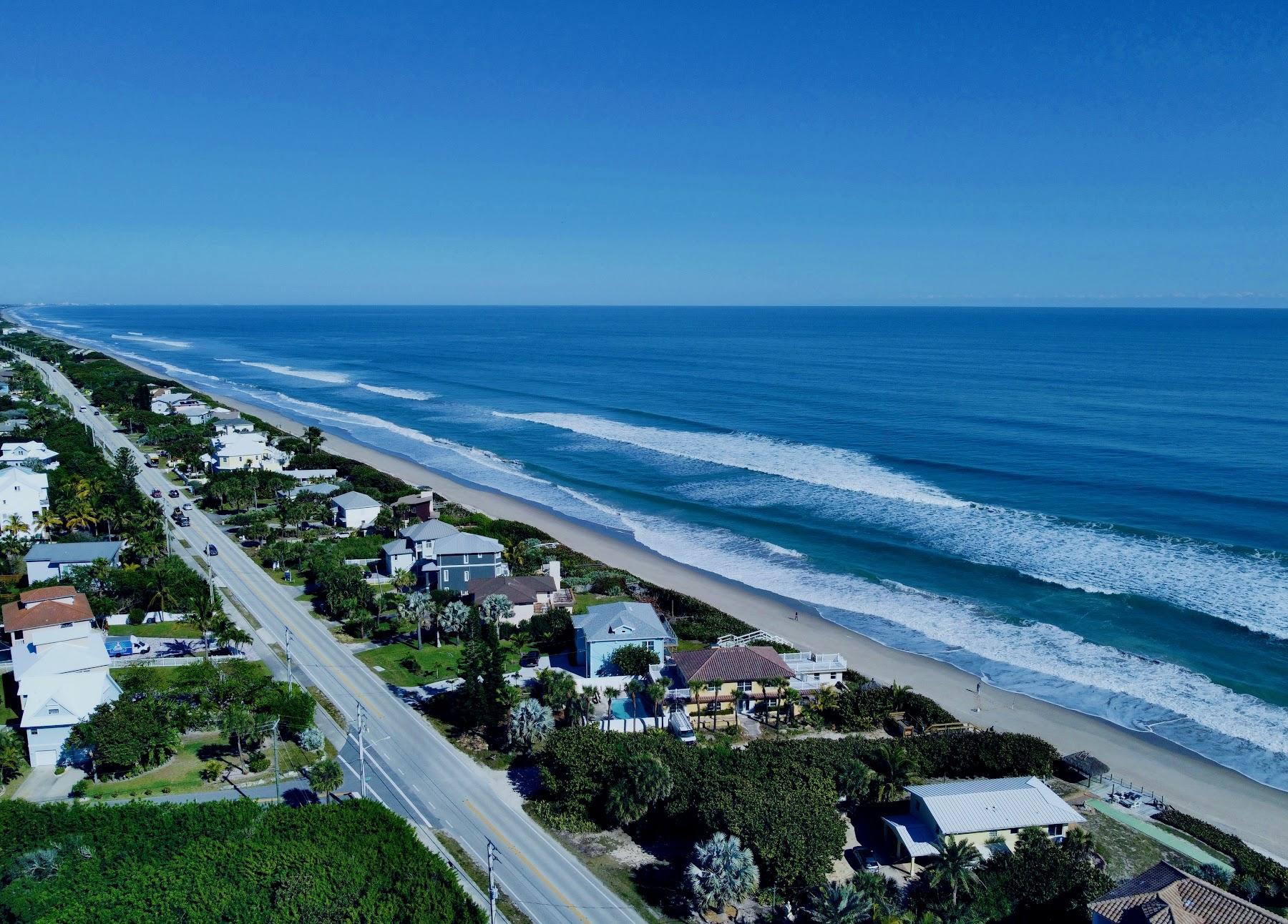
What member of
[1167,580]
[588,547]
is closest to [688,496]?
[588,547]

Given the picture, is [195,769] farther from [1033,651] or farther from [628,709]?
Result: [1033,651]

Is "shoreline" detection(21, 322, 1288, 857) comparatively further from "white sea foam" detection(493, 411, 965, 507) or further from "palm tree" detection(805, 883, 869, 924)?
"white sea foam" detection(493, 411, 965, 507)

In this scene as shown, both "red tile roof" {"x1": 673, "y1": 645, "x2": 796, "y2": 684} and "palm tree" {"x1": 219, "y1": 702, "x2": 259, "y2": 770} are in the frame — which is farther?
"red tile roof" {"x1": 673, "y1": 645, "x2": 796, "y2": 684}

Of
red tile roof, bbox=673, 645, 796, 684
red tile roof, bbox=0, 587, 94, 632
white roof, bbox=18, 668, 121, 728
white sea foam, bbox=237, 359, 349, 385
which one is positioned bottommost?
red tile roof, bbox=673, 645, 796, 684

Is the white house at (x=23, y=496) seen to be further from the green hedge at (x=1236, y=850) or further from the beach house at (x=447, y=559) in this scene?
the green hedge at (x=1236, y=850)

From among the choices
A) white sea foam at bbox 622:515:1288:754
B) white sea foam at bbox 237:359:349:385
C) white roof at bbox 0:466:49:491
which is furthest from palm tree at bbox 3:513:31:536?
white sea foam at bbox 237:359:349:385

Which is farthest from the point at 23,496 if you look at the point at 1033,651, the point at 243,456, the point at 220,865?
the point at 1033,651
